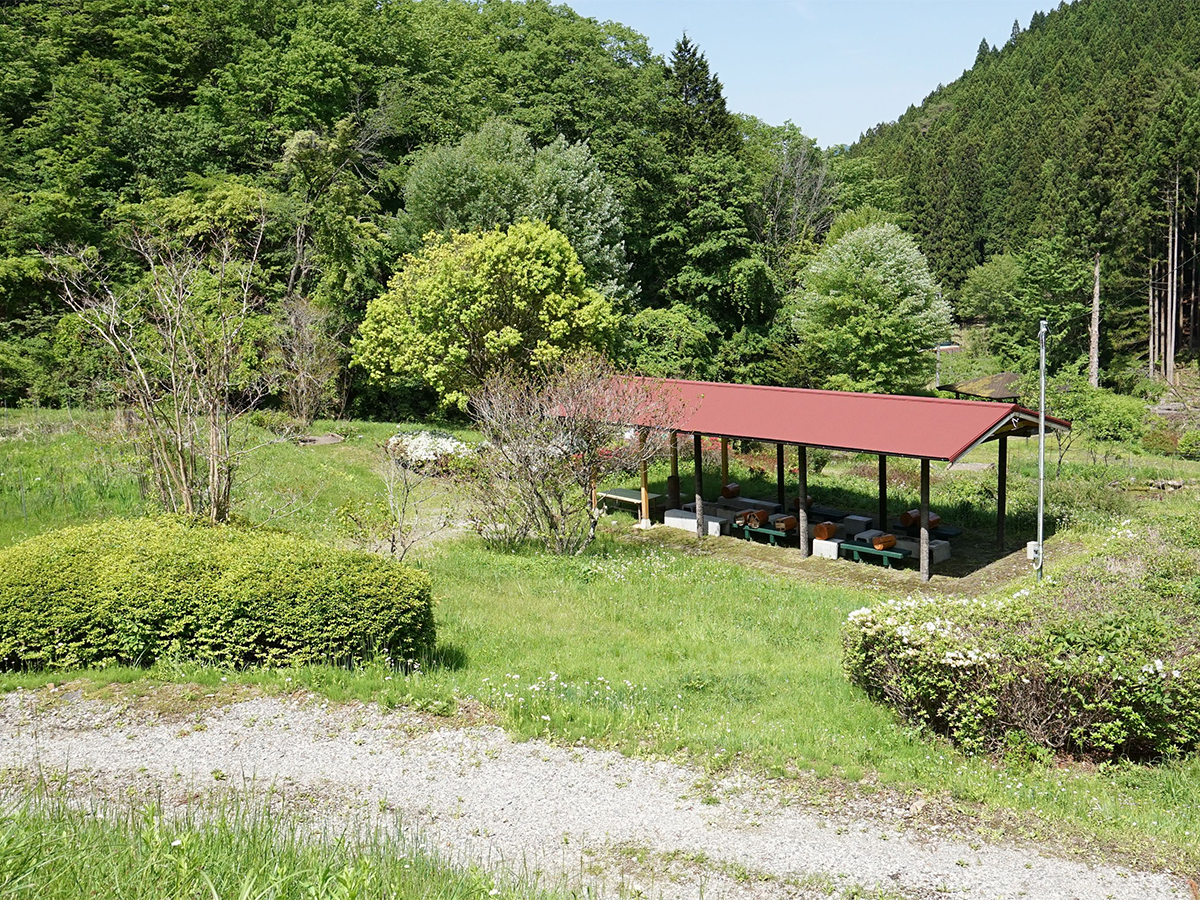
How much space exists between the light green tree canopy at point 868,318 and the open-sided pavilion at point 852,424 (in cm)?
1466

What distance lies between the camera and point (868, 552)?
17.9 metres

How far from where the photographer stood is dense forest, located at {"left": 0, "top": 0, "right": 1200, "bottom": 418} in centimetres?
2850

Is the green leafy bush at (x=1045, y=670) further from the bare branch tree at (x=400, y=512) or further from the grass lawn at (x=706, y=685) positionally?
the bare branch tree at (x=400, y=512)

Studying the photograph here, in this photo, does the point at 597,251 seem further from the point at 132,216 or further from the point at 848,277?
the point at 132,216

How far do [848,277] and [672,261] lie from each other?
9179 millimetres

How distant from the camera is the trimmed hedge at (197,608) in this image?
31.5ft

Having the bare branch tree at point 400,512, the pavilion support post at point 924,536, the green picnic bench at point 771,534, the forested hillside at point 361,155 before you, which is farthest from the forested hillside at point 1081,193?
the bare branch tree at point 400,512

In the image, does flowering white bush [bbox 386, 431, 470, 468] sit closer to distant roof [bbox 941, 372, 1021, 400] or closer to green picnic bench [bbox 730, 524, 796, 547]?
green picnic bench [bbox 730, 524, 796, 547]

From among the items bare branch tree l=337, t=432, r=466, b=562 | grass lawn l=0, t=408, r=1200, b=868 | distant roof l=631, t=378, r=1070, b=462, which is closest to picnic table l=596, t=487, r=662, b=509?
distant roof l=631, t=378, r=1070, b=462

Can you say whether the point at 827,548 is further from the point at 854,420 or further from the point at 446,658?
the point at 446,658

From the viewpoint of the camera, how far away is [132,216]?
31.9 meters

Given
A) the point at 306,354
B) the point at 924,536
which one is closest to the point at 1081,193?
the point at 924,536

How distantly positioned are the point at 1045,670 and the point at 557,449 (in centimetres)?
1012

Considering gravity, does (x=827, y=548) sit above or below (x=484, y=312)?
below
